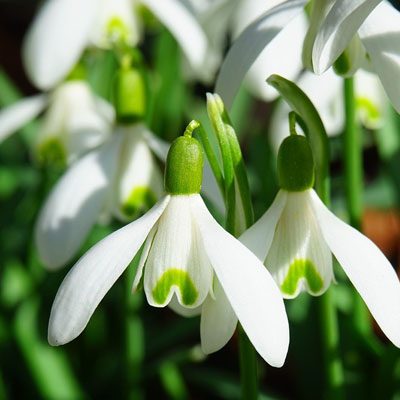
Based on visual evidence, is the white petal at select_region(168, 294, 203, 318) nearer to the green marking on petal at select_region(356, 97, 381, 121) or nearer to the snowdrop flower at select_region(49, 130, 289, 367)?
the snowdrop flower at select_region(49, 130, 289, 367)

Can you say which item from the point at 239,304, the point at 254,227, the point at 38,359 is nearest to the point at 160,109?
the point at 38,359

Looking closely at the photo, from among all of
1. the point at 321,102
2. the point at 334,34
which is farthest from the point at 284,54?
the point at 334,34

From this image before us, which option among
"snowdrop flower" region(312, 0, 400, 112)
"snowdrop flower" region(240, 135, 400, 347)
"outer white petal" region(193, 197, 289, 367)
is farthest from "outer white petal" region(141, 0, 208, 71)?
"outer white petal" region(193, 197, 289, 367)

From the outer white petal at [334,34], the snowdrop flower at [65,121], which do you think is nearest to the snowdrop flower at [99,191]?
the snowdrop flower at [65,121]

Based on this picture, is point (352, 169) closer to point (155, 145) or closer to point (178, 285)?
point (155, 145)

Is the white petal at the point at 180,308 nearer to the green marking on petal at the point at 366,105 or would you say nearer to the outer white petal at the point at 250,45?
the outer white petal at the point at 250,45

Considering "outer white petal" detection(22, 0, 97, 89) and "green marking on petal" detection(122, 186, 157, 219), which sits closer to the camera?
"green marking on petal" detection(122, 186, 157, 219)
